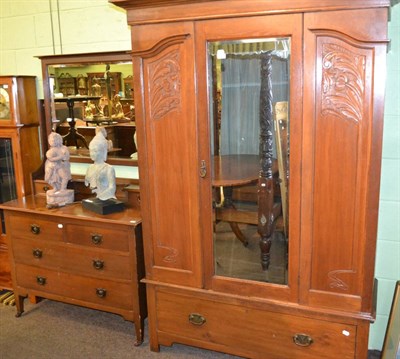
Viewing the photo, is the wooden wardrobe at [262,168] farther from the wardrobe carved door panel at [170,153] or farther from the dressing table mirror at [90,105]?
the dressing table mirror at [90,105]

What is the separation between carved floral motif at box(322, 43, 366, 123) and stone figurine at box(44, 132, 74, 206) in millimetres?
1708

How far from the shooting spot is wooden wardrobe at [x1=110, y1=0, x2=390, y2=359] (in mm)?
1856

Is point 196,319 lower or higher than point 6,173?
lower

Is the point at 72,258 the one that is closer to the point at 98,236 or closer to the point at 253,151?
the point at 98,236

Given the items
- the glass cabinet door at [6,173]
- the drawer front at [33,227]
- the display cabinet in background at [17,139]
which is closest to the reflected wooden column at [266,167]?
the drawer front at [33,227]

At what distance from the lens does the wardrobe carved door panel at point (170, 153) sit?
2.10m

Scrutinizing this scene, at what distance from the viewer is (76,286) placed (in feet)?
8.95

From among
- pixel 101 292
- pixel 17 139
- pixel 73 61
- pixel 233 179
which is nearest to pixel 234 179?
pixel 233 179

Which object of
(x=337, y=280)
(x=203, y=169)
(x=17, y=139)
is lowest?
(x=337, y=280)

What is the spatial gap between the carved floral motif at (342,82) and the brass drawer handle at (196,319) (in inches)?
49.9

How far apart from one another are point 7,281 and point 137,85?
6.30ft

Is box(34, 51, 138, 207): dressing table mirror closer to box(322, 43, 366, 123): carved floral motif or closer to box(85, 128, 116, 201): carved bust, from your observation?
box(85, 128, 116, 201): carved bust

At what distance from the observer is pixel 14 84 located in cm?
299

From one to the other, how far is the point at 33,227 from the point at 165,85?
52.1 inches
